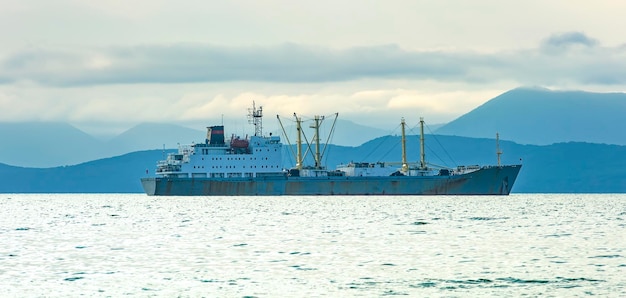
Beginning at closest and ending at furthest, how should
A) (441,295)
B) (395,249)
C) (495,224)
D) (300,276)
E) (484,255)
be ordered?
1. (441,295)
2. (300,276)
3. (484,255)
4. (395,249)
5. (495,224)

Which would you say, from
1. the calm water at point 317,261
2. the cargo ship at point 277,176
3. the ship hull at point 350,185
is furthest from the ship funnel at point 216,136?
the calm water at point 317,261

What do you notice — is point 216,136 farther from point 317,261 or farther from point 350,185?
point 317,261

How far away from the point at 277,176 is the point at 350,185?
12.6 m

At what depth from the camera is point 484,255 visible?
49.2 metres

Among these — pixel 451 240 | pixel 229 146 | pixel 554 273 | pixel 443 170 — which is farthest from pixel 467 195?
pixel 554 273

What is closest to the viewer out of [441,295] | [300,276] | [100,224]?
[441,295]

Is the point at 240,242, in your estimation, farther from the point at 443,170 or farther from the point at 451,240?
the point at 443,170

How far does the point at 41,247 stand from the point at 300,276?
20.3 meters

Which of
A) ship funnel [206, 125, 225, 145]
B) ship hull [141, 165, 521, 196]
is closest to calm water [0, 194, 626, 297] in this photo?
ship hull [141, 165, 521, 196]

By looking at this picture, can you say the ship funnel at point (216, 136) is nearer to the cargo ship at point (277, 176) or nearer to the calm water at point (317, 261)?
the cargo ship at point (277, 176)

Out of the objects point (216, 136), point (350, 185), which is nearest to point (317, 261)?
point (350, 185)

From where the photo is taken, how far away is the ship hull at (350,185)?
171 m

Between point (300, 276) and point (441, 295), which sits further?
point (300, 276)

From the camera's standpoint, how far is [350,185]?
173125 millimetres
